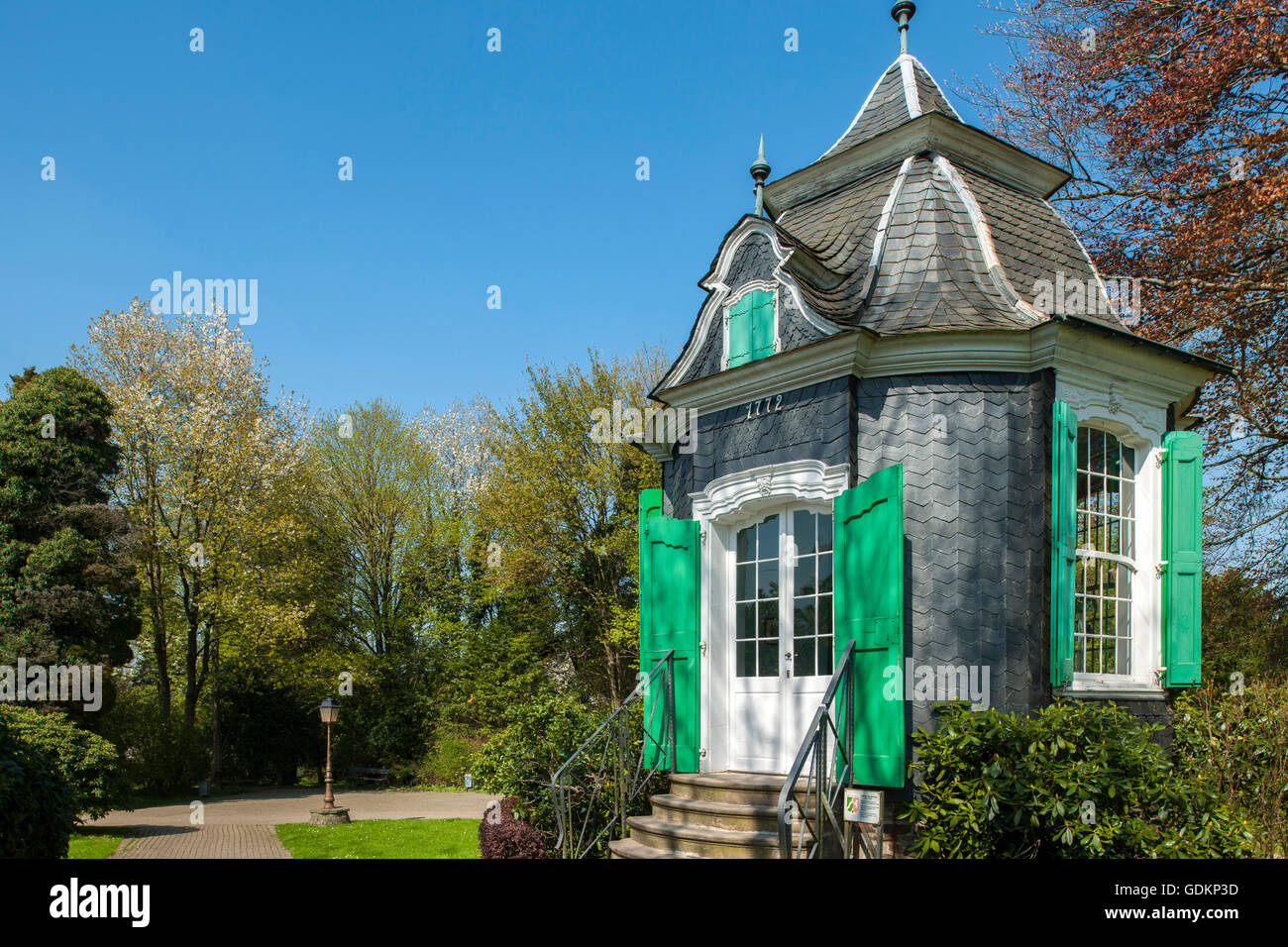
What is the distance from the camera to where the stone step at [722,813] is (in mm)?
6648

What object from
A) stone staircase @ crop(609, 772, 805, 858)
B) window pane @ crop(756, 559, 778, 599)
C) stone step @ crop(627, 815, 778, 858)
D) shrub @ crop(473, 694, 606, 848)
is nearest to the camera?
stone step @ crop(627, 815, 778, 858)

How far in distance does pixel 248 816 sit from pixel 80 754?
379 cm

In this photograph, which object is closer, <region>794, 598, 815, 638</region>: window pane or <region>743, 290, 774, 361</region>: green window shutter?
<region>794, 598, 815, 638</region>: window pane

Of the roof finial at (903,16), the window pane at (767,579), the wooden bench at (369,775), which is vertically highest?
the roof finial at (903,16)

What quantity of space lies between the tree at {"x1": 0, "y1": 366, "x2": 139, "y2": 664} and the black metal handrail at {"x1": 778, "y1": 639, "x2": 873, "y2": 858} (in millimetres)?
13422

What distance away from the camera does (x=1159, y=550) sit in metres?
7.44

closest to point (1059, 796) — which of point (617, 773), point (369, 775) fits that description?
point (617, 773)

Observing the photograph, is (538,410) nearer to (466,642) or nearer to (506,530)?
(506,530)

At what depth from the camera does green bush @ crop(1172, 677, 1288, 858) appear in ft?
22.9

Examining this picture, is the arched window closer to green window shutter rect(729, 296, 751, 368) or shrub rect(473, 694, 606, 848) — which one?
green window shutter rect(729, 296, 751, 368)

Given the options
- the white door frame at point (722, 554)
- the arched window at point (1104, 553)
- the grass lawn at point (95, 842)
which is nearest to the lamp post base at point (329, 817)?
the grass lawn at point (95, 842)

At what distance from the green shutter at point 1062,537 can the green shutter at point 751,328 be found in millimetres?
2398

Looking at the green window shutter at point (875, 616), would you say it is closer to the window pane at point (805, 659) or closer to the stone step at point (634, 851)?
the window pane at point (805, 659)

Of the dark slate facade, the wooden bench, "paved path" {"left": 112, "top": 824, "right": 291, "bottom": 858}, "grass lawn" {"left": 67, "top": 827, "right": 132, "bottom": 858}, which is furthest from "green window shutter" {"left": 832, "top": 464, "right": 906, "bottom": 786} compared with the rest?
the wooden bench
